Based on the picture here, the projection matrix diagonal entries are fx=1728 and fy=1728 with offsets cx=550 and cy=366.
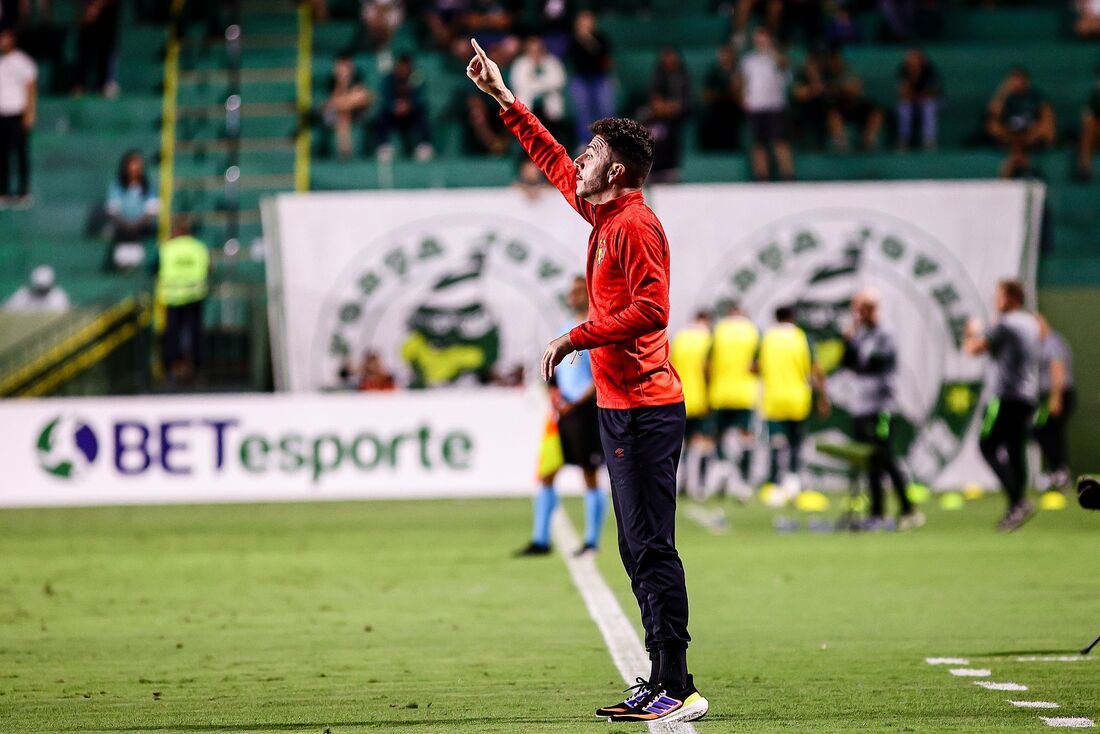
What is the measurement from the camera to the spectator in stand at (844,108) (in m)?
23.4

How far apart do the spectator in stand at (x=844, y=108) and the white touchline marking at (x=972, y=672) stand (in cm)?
1673

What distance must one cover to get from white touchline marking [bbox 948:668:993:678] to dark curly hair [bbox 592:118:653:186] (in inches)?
104

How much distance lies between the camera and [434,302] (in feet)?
64.8

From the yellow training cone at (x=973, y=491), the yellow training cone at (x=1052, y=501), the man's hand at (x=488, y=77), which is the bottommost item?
the yellow training cone at (x=973, y=491)

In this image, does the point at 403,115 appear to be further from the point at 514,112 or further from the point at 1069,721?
the point at 1069,721

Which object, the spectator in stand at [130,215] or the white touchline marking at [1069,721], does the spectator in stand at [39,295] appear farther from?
the white touchline marking at [1069,721]

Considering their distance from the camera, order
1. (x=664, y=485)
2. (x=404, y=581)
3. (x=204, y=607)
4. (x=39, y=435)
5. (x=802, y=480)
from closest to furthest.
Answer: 1. (x=664, y=485)
2. (x=204, y=607)
3. (x=404, y=581)
4. (x=39, y=435)
5. (x=802, y=480)

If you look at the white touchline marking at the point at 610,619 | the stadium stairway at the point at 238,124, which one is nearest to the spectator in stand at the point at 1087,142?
the stadium stairway at the point at 238,124

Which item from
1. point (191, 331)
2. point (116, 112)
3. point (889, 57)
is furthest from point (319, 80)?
point (889, 57)

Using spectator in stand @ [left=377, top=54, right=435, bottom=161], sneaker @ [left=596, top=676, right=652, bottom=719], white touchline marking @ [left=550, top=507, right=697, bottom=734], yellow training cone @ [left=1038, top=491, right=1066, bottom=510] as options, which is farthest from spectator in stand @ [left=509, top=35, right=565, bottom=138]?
sneaker @ [left=596, top=676, right=652, bottom=719]

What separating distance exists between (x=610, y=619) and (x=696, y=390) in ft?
32.6

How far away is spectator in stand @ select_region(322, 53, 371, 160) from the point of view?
23578 mm

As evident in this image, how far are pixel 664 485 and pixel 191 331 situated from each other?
578 inches

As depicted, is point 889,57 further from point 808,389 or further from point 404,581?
point 404,581
